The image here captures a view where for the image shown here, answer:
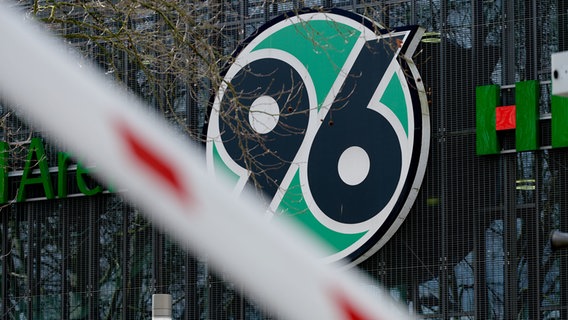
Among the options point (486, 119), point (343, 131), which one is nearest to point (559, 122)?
point (486, 119)

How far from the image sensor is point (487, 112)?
20.9 m

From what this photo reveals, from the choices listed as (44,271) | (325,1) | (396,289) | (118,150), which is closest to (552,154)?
(396,289)

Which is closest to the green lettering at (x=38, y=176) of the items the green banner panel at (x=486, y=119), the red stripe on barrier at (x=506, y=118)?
the green banner panel at (x=486, y=119)

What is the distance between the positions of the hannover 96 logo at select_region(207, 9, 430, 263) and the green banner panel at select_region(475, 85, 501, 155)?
0.81 meters

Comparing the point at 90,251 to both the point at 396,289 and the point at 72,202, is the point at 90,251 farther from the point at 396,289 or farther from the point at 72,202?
the point at 396,289

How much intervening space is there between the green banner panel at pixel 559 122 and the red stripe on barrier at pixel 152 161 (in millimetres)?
18663

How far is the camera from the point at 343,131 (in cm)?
2209

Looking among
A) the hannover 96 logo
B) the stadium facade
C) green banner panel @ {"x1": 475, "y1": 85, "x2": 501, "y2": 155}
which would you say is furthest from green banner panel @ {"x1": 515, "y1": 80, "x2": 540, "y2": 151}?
the hannover 96 logo

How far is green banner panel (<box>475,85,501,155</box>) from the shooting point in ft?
68.0

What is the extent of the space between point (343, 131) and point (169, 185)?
20450 mm

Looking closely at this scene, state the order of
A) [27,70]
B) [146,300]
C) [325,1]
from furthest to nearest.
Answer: [146,300] → [325,1] → [27,70]

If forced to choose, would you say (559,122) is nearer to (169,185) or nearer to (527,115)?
(527,115)

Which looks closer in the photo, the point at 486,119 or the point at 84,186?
the point at 486,119

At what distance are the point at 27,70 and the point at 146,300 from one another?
74.6 ft
